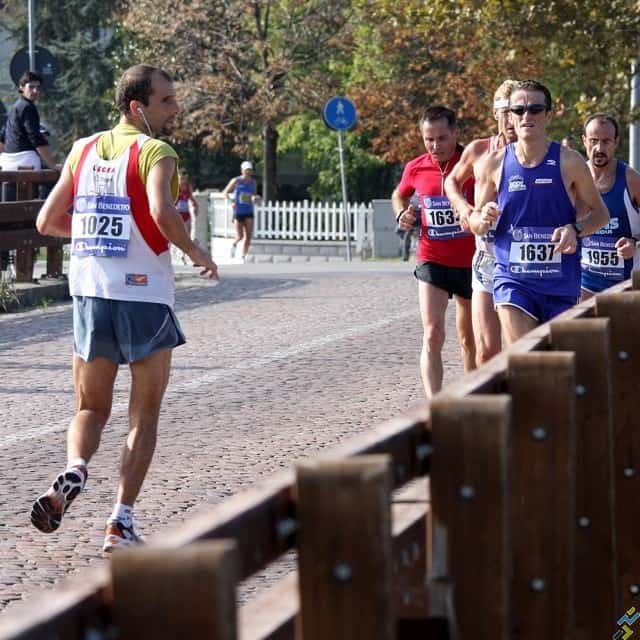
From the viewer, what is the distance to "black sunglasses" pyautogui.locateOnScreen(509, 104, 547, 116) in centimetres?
842

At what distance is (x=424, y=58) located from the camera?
4925 cm

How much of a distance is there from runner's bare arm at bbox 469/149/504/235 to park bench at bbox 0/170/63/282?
11.1 m

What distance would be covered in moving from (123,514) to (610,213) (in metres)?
4.42

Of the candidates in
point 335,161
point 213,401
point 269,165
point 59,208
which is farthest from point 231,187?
point 59,208

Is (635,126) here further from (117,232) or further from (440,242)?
(117,232)

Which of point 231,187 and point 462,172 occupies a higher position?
point 462,172

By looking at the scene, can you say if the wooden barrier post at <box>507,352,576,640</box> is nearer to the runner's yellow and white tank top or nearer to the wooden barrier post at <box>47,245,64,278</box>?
the runner's yellow and white tank top

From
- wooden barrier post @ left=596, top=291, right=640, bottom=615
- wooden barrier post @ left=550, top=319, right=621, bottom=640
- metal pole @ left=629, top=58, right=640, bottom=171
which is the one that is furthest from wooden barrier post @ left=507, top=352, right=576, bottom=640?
metal pole @ left=629, top=58, right=640, bottom=171

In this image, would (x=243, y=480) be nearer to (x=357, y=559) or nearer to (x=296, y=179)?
(x=357, y=559)

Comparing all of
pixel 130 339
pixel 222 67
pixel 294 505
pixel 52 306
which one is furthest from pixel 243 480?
pixel 222 67

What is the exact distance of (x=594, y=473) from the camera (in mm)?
4473

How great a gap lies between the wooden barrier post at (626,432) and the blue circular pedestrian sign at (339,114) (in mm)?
28698

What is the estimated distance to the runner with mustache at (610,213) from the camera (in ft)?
33.1

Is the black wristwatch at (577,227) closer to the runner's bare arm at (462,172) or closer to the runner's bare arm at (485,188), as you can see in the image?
the runner's bare arm at (485,188)
